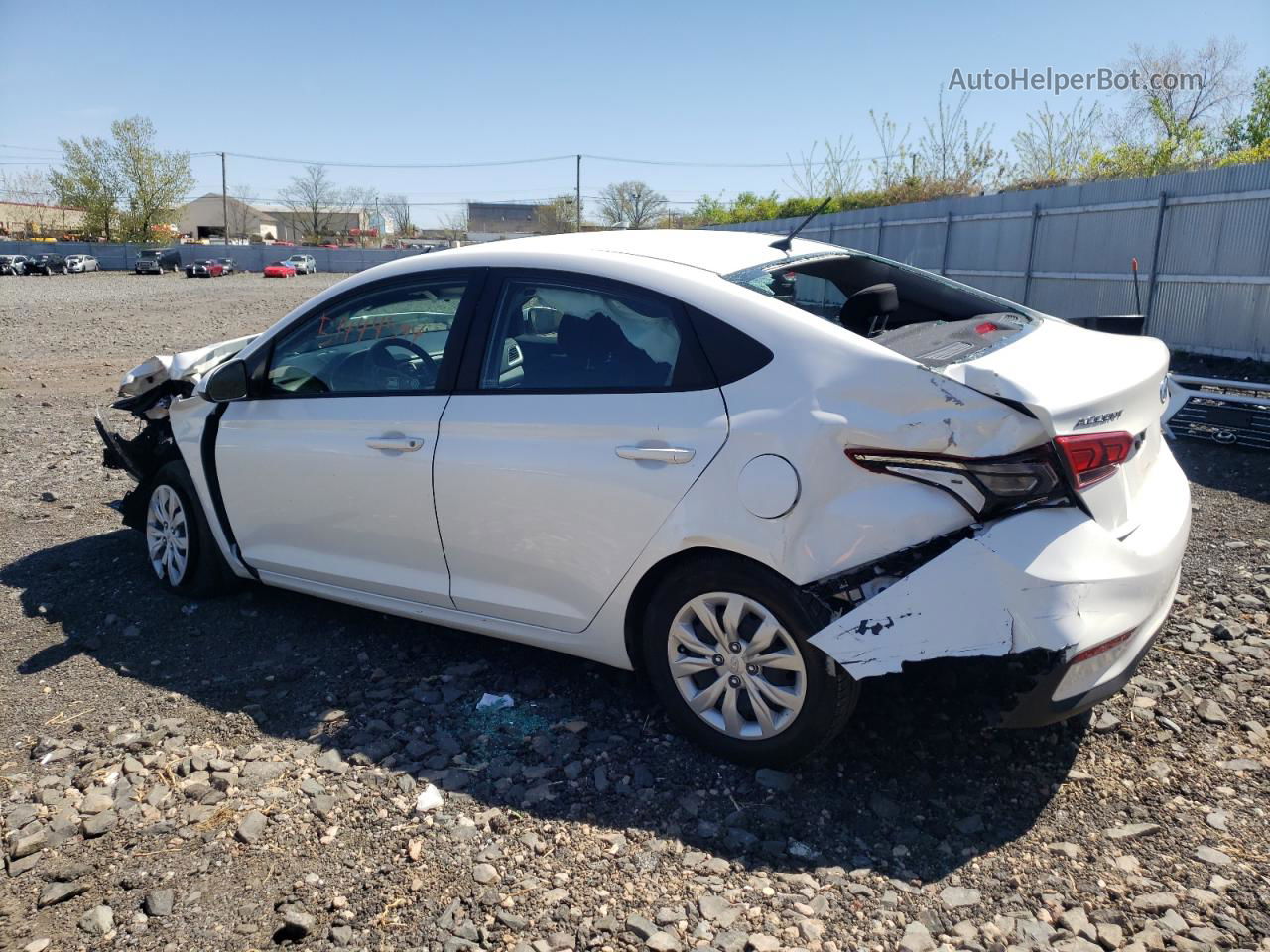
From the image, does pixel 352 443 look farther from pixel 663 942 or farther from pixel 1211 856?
pixel 1211 856

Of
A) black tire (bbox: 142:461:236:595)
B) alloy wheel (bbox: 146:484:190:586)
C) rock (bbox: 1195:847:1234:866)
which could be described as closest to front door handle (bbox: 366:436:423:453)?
black tire (bbox: 142:461:236:595)

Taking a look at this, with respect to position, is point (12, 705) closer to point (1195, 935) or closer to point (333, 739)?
point (333, 739)

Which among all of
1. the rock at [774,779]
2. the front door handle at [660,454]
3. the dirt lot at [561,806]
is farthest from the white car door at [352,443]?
the rock at [774,779]

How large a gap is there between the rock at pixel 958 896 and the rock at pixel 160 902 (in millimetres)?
2127

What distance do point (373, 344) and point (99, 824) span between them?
2.13 meters

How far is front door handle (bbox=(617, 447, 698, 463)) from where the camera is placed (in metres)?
3.17

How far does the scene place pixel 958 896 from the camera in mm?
2688

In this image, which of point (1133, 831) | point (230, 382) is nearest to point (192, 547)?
point (230, 382)

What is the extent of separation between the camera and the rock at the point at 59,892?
2.74 meters

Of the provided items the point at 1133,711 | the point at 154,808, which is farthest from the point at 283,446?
the point at 1133,711

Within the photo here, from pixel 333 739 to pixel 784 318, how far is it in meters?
2.21

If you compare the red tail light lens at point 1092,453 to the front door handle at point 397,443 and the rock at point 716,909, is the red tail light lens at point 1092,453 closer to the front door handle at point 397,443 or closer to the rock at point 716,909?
the rock at point 716,909

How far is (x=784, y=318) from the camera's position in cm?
316

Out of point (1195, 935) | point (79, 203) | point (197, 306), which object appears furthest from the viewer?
point (79, 203)
